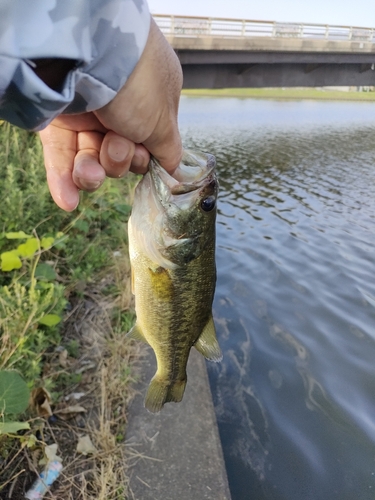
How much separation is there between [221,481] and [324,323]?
3.71 m

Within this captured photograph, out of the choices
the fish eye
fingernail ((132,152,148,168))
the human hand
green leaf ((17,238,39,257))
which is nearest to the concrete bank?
green leaf ((17,238,39,257))

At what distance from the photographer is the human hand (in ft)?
4.32

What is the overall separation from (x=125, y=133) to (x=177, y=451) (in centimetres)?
259

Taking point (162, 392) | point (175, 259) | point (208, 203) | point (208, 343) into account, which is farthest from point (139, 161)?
point (162, 392)

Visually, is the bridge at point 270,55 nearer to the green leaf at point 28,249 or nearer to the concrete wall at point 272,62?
the concrete wall at point 272,62

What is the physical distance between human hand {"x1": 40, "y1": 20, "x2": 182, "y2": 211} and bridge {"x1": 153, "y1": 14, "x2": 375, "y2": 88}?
17.0 meters

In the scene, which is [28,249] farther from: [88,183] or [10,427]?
[88,183]

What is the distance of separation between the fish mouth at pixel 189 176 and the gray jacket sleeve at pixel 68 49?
68 cm

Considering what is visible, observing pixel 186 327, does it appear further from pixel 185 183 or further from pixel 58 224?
pixel 58 224

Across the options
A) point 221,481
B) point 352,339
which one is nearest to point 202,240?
point 221,481

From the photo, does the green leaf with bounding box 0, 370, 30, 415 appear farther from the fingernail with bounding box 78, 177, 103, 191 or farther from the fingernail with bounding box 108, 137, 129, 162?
the fingernail with bounding box 108, 137, 129, 162

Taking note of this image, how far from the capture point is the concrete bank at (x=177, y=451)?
9.46ft

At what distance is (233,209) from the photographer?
1197 cm

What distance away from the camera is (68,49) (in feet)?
3.60
